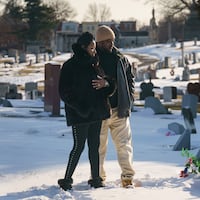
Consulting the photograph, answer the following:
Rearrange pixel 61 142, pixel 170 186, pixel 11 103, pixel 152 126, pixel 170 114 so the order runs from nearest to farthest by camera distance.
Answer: pixel 170 186 → pixel 61 142 → pixel 152 126 → pixel 170 114 → pixel 11 103

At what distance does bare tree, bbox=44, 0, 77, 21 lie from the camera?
313 feet

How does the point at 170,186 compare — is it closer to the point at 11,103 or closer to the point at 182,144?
the point at 182,144

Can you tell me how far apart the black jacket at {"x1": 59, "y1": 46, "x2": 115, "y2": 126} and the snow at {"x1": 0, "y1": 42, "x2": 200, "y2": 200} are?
2.23ft

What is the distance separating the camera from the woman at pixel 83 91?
16.8ft

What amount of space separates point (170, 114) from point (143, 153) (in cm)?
745

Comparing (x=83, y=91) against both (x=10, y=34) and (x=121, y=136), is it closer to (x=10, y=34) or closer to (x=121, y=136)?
(x=121, y=136)

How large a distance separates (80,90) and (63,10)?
96.9 meters

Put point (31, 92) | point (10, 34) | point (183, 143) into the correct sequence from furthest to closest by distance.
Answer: point (10, 34) → point (31, 92) → point (183, 143)

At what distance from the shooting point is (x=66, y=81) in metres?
5.12

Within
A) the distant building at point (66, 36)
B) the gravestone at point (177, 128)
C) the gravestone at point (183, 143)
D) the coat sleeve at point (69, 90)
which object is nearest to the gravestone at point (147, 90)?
the gravestone at point (177, 128)

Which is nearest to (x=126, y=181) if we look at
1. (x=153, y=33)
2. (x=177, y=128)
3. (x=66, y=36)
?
(x=177, y=128)

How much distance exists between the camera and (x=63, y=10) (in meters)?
101

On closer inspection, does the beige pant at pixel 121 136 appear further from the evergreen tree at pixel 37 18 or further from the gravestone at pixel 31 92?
the evergreen tree at pixel 37 18

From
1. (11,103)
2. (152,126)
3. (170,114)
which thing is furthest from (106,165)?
(11,103)
